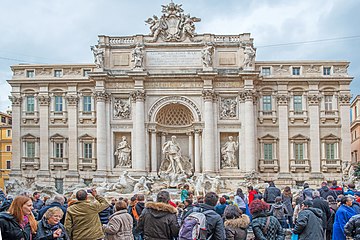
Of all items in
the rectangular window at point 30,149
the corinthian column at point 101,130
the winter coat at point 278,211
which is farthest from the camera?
the rectangular window at point 30,149

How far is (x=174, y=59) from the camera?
3866 centimetres

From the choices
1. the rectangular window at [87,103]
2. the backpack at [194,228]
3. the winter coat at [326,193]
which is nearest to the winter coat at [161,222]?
the backpack at [194,228]

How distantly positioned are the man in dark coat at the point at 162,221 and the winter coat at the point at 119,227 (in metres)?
0.58

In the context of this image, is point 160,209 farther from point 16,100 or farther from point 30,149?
point 16,100

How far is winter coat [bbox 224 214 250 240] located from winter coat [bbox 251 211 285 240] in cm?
19

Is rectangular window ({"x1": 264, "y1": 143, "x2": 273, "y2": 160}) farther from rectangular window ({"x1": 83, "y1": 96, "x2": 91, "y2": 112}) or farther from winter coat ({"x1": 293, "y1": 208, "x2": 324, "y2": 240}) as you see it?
winter coat ({"x1": 293, "y1": 208, "x2": 324, "y2": 240})

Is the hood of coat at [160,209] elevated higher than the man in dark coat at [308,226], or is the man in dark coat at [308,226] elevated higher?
the hood of coat at [160,209]

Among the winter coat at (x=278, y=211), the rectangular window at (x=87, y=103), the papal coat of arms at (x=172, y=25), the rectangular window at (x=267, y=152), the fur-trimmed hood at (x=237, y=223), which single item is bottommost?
the winter coat at (x=278, y=211)

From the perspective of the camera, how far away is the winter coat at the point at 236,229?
952cm

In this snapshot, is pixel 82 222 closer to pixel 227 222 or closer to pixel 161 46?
pixel 227 222

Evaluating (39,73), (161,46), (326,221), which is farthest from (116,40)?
(326,221)

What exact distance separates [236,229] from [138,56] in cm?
2962

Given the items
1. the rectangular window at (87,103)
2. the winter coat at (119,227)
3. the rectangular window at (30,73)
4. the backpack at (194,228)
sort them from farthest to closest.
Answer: the rectangular window at (30,73) < the rectangular window at (87,103) < the winter coat at (119,227) < the backpack at (194,228)

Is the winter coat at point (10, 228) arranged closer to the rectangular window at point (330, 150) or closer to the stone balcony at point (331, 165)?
the stone balcony at point (331, 165)
